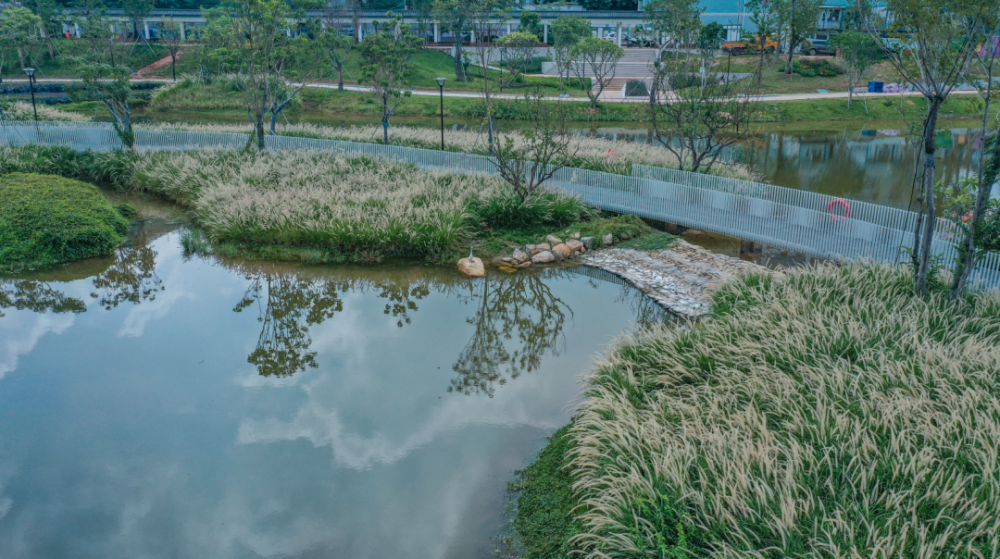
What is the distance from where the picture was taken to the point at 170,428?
23.5ft

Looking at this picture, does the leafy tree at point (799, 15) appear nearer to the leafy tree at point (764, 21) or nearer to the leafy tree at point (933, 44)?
the leafy tree at point (764, 21)

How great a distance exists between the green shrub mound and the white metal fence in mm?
6118

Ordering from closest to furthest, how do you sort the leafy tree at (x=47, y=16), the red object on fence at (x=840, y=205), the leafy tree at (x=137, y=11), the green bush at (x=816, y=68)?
the red object on fence at (x=840, y=205), the green bush at (x=816, y=68), the leafy tree at (x=47, y=16), the leafy tree at (x=137, y=11)

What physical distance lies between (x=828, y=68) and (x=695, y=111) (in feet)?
119

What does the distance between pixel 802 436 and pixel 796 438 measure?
117mm

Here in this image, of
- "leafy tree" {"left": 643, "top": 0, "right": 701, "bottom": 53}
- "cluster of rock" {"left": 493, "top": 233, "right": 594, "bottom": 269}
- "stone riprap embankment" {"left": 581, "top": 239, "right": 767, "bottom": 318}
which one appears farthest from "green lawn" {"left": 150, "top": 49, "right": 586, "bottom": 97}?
"stone riprap embankment" {"left": 581, "top": 239, "right": 767, "bottom": 318}

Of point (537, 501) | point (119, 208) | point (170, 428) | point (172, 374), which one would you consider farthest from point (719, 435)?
point (119, 208)

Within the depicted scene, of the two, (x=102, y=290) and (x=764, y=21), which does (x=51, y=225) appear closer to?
(x=102, y=290)

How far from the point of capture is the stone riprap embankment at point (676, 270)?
407 inches

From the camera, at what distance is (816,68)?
4638 cm

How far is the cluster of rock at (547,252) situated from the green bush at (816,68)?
39468 millimetres

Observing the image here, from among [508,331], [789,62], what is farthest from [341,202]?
[789,62]

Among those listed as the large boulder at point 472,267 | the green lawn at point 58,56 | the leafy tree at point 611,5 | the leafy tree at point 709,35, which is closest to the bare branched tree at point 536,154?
the large boulder at point 472,267

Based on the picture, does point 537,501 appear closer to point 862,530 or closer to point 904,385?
point 862,530
